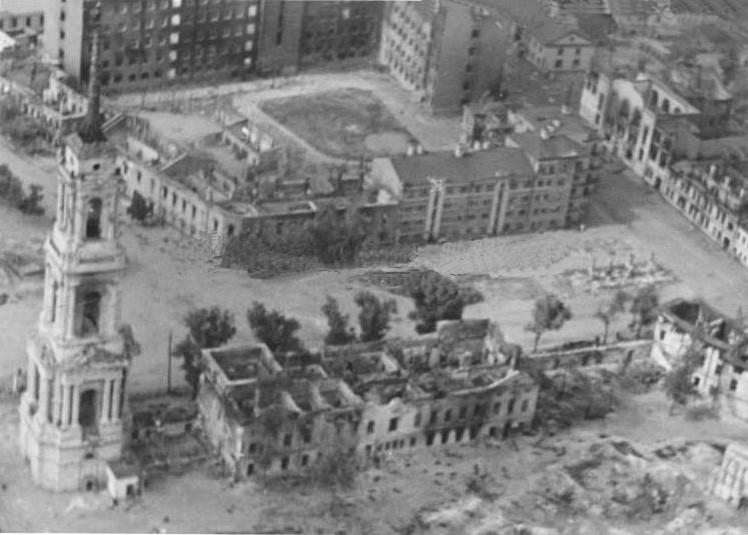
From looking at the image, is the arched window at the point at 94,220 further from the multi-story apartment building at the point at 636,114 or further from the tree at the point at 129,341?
the multi-story apartment building at the point at 636,114

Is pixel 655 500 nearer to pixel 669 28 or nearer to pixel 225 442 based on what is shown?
pixel 225 442

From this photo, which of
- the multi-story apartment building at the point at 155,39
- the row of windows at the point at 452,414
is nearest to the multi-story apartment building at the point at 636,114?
the multi-story apartment building at the point at 155,39

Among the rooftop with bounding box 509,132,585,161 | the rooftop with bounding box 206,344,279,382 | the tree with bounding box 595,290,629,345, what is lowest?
the tree with bounding box 595,290,629,345

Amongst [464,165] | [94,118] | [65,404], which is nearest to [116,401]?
[65,404]

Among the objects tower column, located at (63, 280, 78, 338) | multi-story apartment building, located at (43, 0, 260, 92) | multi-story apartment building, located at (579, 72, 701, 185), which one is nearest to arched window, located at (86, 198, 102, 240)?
tower column, located at (63, 280, 78, 338)

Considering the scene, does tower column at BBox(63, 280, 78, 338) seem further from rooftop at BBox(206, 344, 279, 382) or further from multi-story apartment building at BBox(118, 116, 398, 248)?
multi-story apartment building at BBox(118, 116, 398, 248)

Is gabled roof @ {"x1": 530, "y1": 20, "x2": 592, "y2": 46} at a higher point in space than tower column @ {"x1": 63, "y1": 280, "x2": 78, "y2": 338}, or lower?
lower

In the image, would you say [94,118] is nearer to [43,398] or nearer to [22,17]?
[43,398]
